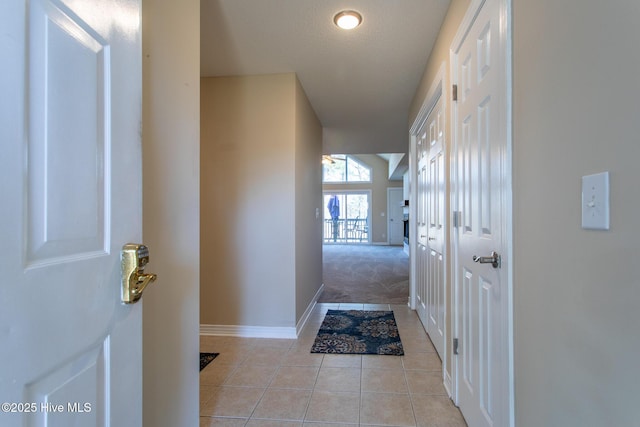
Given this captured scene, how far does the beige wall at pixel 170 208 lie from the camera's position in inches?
44.8

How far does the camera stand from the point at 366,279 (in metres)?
5.56

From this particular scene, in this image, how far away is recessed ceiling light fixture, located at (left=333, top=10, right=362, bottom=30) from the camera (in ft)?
6.46

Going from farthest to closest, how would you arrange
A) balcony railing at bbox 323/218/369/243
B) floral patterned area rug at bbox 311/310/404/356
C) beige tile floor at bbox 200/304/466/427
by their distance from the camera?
1. balcony railing at bbox 323/218/369/243
2. floral patterned area rug at bbox 311/310/404/356
3. beige tile floor at bbox 200/304/466/427

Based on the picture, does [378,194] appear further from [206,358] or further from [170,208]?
[170,208]

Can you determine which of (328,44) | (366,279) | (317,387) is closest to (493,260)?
(317,387)

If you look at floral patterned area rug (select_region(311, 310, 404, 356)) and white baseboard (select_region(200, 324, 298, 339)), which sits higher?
white baseboard (select_region(200, 324, 298, 339))

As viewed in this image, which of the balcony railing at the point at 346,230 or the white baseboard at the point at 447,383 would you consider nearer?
the white baseboard at the point at 447,383

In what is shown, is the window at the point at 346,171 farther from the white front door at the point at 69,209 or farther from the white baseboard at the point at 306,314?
the white front door at the point at 69,209
